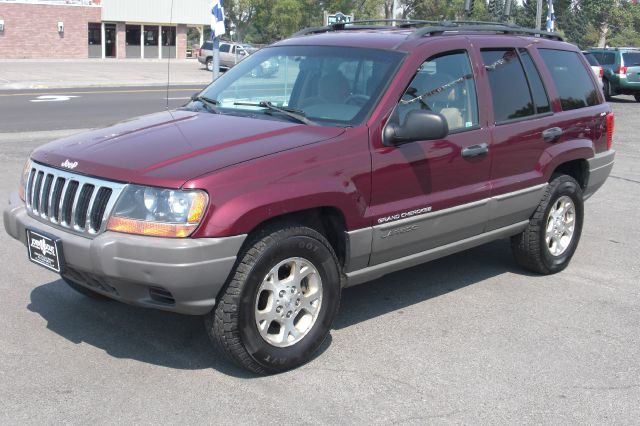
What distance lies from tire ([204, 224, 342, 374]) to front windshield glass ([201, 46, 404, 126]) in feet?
2.93

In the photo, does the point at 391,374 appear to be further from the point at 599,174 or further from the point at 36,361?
the point at 599,174

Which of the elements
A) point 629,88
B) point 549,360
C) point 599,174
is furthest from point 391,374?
point 629,88

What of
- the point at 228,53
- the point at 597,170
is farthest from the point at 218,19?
the point at 228,53

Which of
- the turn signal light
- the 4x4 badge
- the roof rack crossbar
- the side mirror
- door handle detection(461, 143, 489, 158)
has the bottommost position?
the turn signal light

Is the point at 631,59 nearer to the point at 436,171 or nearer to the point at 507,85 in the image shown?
the point at 507,85

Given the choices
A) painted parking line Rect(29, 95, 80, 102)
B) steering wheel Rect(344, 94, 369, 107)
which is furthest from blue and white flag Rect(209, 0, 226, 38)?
painted parking line Rect(29, 95, 80, 102)

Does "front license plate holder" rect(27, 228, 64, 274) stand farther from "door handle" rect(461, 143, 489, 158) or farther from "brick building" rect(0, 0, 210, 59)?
"brick building" rect(0, 0, 210, 59)

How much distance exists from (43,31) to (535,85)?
1957 inches

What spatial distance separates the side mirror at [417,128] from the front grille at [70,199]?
5.37ft

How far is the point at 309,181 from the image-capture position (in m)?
4.23

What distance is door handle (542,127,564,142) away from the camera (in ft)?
19.3

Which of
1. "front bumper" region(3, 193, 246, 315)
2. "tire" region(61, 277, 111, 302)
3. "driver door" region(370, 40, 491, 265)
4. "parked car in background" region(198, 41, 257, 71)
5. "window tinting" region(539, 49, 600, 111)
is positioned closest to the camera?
"front bumper" region(3, 193, 246, 315)

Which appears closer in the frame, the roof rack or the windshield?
the roof rack

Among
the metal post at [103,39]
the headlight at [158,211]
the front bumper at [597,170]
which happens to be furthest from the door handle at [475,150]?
the metal post at [103,39]
